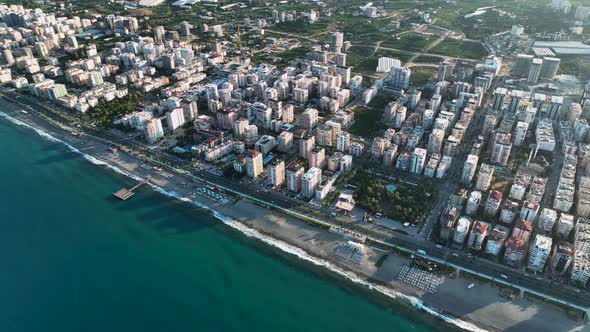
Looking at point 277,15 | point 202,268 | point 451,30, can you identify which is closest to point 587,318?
point 202,268

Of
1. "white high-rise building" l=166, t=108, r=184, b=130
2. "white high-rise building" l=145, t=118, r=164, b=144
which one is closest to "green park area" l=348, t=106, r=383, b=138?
"white high-rise building" l=166, t=108, r=184, b=130

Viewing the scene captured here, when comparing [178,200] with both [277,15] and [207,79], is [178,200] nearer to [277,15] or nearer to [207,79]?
[207,79]

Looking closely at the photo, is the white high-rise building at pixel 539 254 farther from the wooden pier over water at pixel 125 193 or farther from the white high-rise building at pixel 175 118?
the white high-rise building at pixel 175 118

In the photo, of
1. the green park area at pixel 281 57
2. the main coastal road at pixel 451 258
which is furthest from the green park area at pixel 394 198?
the green park area at pixel 281 57

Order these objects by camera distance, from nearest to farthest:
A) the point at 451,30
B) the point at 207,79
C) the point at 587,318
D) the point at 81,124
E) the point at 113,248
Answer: the point at 587,318, the point at 113,248, the point at 81,124, the point at 207,79, the point at 451,30

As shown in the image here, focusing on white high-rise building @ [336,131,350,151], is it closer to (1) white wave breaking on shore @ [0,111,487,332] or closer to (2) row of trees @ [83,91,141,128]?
(1) white wave breaking on shore @ [0,111,487,332]

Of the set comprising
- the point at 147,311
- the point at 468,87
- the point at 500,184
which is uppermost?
the point at 468,87

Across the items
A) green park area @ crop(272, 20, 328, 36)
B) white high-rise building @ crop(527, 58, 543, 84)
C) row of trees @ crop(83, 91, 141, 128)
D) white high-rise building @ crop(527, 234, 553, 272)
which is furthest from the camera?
green park area @ crop(272, 20, 328, 36)
